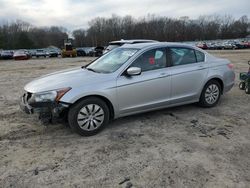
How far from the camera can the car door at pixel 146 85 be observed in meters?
4.50

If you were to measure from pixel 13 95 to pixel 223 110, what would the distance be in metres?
5.97

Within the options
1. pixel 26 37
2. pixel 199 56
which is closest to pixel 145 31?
pixel 26 37

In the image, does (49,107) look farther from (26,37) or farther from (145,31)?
(145,31)

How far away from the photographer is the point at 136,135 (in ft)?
14.1

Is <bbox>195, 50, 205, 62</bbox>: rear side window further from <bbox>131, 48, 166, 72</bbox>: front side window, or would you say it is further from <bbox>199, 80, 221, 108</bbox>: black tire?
<bbox>131, 48, 166, 72</bbox>: front side window

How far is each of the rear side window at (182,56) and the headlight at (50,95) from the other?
2293 millimetres

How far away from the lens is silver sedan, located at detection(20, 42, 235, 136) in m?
4.11

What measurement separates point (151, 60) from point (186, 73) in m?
0.83

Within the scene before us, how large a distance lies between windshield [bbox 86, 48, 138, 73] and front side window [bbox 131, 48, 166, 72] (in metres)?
0.20

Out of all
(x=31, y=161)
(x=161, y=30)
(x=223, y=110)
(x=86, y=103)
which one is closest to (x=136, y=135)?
(x=86, y=103)

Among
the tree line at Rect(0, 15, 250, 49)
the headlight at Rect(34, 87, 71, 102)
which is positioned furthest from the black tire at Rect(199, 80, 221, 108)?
the tree line at Rect(0, 15, 250, 49)

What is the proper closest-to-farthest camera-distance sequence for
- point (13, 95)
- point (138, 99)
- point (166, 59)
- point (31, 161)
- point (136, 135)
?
point (31, 161), point (136, 135), point (138, 99), point (166, 59), point (13, 95)

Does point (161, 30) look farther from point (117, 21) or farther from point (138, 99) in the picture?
point (138, 99)

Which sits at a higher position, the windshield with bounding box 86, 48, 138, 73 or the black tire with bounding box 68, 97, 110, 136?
the windshield with bounding box 86, 48, 138, 73
